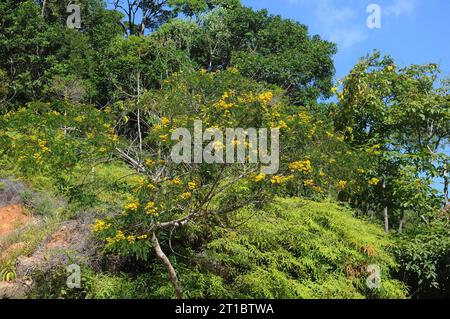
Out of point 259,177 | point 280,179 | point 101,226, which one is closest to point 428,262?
point 280,179

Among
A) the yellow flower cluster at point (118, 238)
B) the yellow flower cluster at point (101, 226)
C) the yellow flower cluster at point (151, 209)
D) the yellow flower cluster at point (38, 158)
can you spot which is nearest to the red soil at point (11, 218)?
the yellow flower cluster at point (38, 158)

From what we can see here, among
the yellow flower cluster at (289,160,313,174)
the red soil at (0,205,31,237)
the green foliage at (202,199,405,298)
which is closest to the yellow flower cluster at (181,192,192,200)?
the yellow flower cluster at (289,160,313,174)

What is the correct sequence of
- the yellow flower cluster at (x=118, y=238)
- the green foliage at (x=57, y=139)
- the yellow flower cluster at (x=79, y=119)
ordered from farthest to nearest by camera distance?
the yellow flower cluster at (x=79, y=119)
the green foliage at (x=57, y=139)
the yellow flower cluster at (x=118, y=238)

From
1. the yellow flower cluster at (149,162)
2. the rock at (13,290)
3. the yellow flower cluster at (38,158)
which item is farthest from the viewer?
the rock at (13,290)

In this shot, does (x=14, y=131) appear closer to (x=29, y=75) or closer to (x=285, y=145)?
(x=285, y=145)

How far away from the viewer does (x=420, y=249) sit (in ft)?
22.1

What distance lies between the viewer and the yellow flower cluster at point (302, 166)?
527 cm

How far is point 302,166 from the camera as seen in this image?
17.3 ft

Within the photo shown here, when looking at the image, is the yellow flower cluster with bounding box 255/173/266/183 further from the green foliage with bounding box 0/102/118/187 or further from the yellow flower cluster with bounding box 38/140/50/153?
the yellow flower cluster with bounding box 38/140/50/153

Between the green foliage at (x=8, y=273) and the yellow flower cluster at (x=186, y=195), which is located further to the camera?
the green foliage at (x=8, y=273)

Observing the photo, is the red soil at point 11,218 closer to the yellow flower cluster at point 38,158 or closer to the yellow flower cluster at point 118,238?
the yellow flower cluster at point 38,158

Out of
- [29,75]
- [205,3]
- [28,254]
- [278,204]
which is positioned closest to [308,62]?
[205,3]

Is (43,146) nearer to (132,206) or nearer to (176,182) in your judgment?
(132,206)

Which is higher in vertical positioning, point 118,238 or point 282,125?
point 282,125
